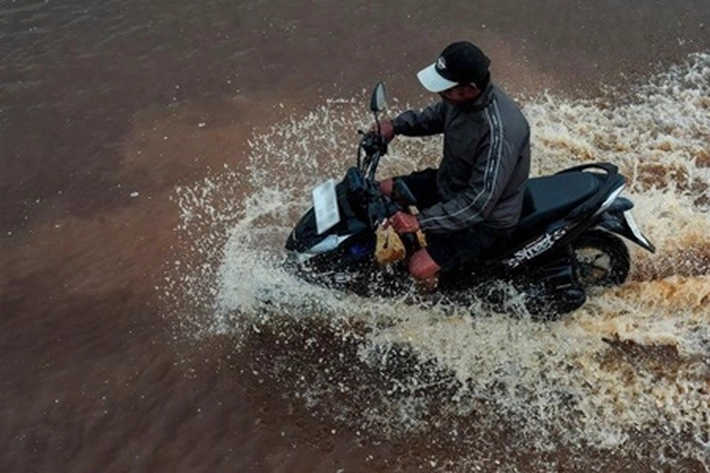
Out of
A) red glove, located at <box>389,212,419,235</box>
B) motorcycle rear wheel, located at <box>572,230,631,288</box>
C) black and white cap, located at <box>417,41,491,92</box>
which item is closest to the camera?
black and white cap, located at <box>417,41,491,92</box>

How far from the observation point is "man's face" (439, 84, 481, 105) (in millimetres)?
3934

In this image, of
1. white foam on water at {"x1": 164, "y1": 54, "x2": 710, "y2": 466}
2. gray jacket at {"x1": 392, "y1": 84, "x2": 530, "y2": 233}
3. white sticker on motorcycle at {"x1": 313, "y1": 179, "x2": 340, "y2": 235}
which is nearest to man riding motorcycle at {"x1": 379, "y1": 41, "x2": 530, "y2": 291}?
gray jacket at {"x1": 392, "y1": 84, "x2": 530, "y2": 233}

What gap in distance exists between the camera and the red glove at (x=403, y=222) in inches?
164

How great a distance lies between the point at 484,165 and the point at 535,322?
1609mm

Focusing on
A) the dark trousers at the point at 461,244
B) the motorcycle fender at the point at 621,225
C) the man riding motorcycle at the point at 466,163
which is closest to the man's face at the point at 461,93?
the man riding motorcycle at the point at 466,163

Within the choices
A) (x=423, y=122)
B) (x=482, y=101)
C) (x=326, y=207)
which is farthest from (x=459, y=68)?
(x=326, y=207)

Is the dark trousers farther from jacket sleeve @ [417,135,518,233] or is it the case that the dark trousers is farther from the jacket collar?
the jacket collar

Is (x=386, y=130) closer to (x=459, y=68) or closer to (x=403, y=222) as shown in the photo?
(x=403, y=222)

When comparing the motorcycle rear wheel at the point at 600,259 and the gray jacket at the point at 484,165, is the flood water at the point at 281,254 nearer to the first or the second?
the motorcycle rear wheel at the point at 600,259

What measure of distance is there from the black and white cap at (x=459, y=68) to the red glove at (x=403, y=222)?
750 millimetres

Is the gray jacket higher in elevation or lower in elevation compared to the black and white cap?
lower

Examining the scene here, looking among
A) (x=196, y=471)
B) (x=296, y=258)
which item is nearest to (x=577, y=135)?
(x=296, y=258)

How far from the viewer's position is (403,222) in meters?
4.17

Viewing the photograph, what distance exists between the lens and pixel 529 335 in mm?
5137
